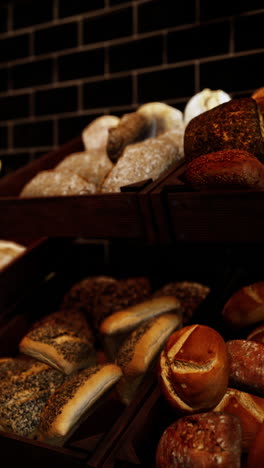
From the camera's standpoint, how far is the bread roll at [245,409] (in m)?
0.85

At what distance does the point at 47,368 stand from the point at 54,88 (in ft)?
5.37

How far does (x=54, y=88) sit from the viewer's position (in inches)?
91.9

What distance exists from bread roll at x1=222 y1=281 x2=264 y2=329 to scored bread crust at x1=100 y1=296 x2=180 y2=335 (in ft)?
0.72

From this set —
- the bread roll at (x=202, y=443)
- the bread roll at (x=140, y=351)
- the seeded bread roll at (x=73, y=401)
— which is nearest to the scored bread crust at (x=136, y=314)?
the bread roll at (x=140, y=351)

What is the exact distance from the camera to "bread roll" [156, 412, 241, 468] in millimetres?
746

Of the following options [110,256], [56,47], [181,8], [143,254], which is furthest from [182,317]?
[56,47]

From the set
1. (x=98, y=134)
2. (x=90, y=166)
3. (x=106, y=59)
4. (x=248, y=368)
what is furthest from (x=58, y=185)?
(x=106, y=59)

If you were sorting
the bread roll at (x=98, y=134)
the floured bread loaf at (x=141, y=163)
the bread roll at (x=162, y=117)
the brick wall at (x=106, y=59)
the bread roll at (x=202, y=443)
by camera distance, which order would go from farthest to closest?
the brick wall at (x=106, y=59)
the bread roll at (x=98, y=134)
the bread roll at (x=162, y=117)
the floured bread loaf at (x=141, y=163)
the bread roll at (x=202, y=443)

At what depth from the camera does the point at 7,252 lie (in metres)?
1.51

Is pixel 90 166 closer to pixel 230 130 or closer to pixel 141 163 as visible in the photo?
pixel 141 163

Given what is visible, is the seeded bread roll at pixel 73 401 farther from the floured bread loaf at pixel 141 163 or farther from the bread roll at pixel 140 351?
the floured bread loaf at pixel 141 163

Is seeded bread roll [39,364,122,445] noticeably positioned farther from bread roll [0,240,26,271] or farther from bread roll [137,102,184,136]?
bread roll [137,102,184,136]

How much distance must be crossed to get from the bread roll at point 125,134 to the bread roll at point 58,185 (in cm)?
17

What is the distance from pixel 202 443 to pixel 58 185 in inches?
34.1
